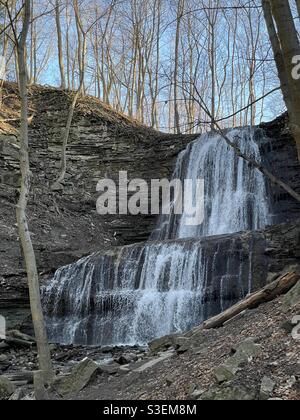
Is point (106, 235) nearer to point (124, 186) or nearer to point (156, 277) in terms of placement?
point (124, 186)

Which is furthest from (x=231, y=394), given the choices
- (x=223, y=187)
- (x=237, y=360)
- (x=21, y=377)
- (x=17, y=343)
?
(x=223, y=187)

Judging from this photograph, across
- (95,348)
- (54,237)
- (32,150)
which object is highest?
(32,150)

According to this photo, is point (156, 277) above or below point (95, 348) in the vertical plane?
above

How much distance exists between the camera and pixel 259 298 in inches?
257

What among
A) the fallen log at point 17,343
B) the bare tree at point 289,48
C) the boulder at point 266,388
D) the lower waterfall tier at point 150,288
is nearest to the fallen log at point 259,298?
the bare tree at point 289,48

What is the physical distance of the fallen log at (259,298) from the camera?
6.26 metres

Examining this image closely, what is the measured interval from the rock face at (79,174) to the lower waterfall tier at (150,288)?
0.34m

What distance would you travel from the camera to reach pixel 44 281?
12898mm

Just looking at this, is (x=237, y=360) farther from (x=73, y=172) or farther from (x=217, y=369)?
(x=73, y=172)

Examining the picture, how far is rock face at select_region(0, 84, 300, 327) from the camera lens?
13312mm

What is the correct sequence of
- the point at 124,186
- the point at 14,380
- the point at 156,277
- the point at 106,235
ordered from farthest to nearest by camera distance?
the point at 124,186
the point at 106,235
the point at 156,277
the point at 14,380

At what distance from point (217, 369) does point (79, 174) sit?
14708mm
